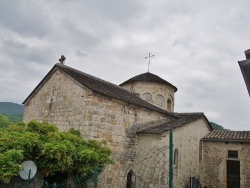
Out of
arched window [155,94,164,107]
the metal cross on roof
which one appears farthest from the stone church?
arched window [155,94,164,107]

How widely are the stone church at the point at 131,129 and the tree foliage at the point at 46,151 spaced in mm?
1476

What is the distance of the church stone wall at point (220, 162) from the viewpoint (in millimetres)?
14562

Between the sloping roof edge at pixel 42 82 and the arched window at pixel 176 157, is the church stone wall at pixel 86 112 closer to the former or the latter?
the sloping roof edge at pixel 42 82

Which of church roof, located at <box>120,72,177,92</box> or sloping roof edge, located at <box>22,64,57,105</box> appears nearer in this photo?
sloping roof edge, located at <box>22,64,57,105</box>

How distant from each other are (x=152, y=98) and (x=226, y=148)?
248 inches

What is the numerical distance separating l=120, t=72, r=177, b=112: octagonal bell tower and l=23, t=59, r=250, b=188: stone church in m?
3.48

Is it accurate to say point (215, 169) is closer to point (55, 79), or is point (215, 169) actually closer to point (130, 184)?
point (130, 184)

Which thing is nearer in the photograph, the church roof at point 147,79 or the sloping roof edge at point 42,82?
the sloping roof edge at point 42,82

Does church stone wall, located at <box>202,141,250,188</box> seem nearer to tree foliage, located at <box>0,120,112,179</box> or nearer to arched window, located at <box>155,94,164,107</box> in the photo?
arched window, located at <box>155,94,164,107</box>

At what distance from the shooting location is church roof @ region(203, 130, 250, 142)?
1490 centimetres

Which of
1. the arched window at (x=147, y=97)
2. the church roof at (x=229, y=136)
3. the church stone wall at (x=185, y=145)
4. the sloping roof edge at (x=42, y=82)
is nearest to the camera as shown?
the church stone wall at (x=185, y=145)

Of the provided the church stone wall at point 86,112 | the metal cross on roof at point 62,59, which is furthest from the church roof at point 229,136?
the metal cross on roof at point 62,59

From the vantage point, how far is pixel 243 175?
47.6 feet

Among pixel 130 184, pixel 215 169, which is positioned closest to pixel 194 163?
pixel 215 169
